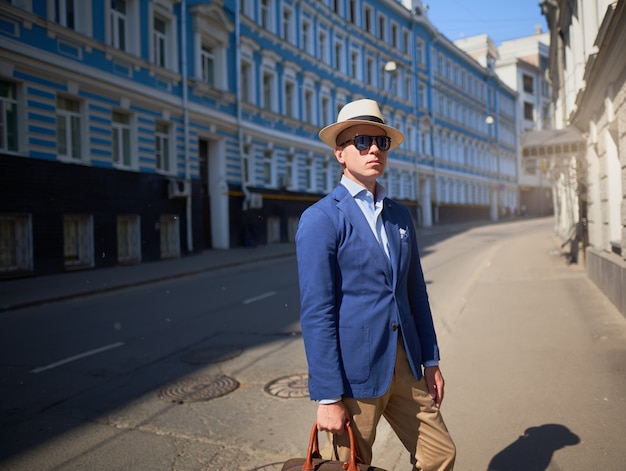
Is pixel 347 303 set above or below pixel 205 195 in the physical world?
below

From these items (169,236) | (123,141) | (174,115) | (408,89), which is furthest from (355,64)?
(123,141)

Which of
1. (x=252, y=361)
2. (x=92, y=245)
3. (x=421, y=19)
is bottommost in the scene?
(x=252, y=361)

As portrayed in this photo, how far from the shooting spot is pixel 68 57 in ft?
53.4

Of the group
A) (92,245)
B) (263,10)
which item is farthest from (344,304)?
(263,10)

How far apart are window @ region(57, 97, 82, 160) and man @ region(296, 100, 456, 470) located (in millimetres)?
15613

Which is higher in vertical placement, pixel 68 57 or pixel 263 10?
pixel 263 10

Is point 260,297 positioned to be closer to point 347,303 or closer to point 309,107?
point 347,303

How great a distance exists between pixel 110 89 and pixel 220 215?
7985 millimetres

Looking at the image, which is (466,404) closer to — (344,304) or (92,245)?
(344,304)

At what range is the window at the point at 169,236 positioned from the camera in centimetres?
2008

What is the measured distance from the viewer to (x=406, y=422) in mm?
2529

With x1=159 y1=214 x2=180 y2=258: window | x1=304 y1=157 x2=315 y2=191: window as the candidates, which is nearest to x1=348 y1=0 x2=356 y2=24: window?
x1=304 y1=157 x2=315 y2=191: window

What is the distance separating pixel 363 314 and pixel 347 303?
0.08 meters

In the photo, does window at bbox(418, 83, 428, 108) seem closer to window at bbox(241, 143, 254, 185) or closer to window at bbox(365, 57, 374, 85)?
window at bbox(365, 57, 374, 85)
